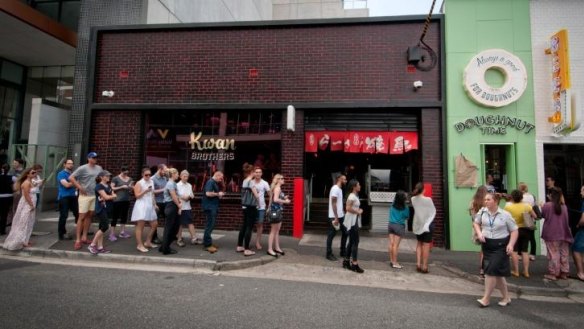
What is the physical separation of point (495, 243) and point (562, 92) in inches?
222

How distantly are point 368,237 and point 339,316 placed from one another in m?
5.64

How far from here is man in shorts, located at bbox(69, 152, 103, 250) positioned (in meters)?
6.88

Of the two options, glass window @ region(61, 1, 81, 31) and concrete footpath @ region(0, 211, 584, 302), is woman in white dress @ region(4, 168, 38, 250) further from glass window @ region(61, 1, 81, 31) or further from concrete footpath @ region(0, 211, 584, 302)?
glass window @ region(61, 1, 81, 31)

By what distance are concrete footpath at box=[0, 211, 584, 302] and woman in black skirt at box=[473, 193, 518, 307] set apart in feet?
2.85

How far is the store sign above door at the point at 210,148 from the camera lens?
9.75 m

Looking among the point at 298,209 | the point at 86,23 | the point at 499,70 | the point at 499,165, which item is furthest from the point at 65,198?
the point at 499,70

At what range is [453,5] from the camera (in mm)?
9094

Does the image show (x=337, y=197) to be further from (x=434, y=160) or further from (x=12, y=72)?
(x=12, y=72)

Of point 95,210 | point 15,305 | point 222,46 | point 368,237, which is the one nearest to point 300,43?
point 222,46

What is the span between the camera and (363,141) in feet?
30.4

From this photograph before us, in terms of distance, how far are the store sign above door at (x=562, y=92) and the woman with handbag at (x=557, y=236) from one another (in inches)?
100

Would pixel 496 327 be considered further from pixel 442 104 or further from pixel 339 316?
pixel 442 104

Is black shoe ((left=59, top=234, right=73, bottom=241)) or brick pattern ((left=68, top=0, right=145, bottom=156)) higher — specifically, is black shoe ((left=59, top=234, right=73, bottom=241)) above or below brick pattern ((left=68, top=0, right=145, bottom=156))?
below

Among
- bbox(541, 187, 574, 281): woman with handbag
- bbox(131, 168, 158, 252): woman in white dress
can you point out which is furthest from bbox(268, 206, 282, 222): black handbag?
bbox(541, 187, 574, 281): woman with handbag
